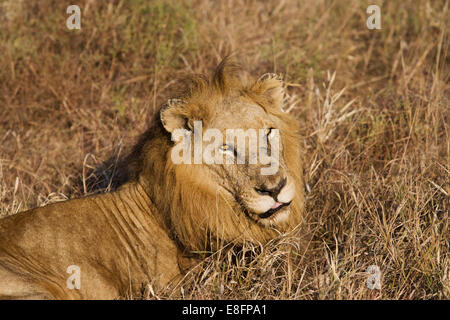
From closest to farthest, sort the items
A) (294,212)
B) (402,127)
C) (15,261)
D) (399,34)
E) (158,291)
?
(15,261), (158,291), (294,212), (402,127), (399,34)

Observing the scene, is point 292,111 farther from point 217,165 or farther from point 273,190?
point 273,190

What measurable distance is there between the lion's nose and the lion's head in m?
0.05

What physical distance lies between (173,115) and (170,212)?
637 mm

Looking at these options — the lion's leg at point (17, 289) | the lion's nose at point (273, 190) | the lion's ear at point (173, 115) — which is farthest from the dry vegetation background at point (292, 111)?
the lion's ear at point (173, 115)

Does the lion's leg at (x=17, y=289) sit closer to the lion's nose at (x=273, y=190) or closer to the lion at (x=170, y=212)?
the lion at (x=170, y=212)

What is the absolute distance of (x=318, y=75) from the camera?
303 inches

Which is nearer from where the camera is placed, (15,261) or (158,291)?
(15,261)

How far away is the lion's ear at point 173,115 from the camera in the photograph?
172 inches

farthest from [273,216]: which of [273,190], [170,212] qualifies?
[170,212]

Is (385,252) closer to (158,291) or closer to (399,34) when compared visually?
(158,291)

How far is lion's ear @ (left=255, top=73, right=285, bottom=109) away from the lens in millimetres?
4691

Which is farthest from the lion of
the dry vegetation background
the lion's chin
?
the dry vegetation background
